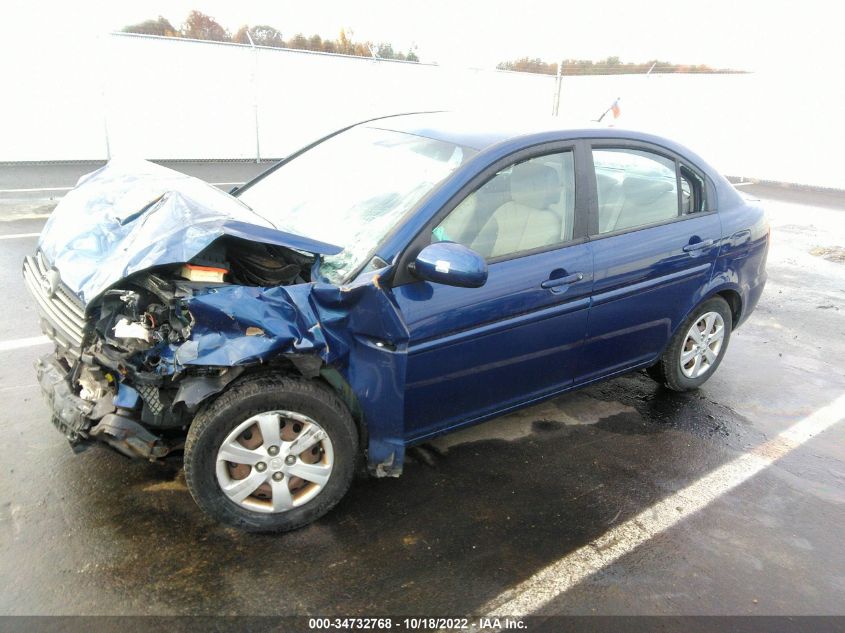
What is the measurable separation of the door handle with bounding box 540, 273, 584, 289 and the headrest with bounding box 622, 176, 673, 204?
666mm

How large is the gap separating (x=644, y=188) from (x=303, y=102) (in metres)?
10.7

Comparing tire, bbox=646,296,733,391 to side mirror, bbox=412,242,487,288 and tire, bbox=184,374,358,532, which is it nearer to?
side mirror, bbox=412,242,487,288

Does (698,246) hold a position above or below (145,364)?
above

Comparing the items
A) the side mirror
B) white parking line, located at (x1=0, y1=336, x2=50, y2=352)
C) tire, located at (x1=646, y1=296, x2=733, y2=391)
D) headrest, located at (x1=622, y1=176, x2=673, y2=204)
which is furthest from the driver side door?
white parking line, located at (x1=0, y1=336, x2=50, y2=352)

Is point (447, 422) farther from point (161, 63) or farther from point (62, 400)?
point (161, 63)

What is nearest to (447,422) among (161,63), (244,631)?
(244,631)

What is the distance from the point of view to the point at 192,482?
2.65 metres

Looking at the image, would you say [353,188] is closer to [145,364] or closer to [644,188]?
[145,364]

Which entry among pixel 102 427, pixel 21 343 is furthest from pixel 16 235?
pixel 102 427

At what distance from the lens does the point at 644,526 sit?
3082mm

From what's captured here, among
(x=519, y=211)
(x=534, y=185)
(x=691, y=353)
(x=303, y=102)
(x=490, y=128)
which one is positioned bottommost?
(x=691, y=353)

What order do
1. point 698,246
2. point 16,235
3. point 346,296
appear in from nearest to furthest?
point 346,296, point 698,246, point 16,235

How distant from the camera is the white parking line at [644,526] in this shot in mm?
2600

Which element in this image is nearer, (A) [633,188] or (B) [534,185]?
(B) [534,185]
